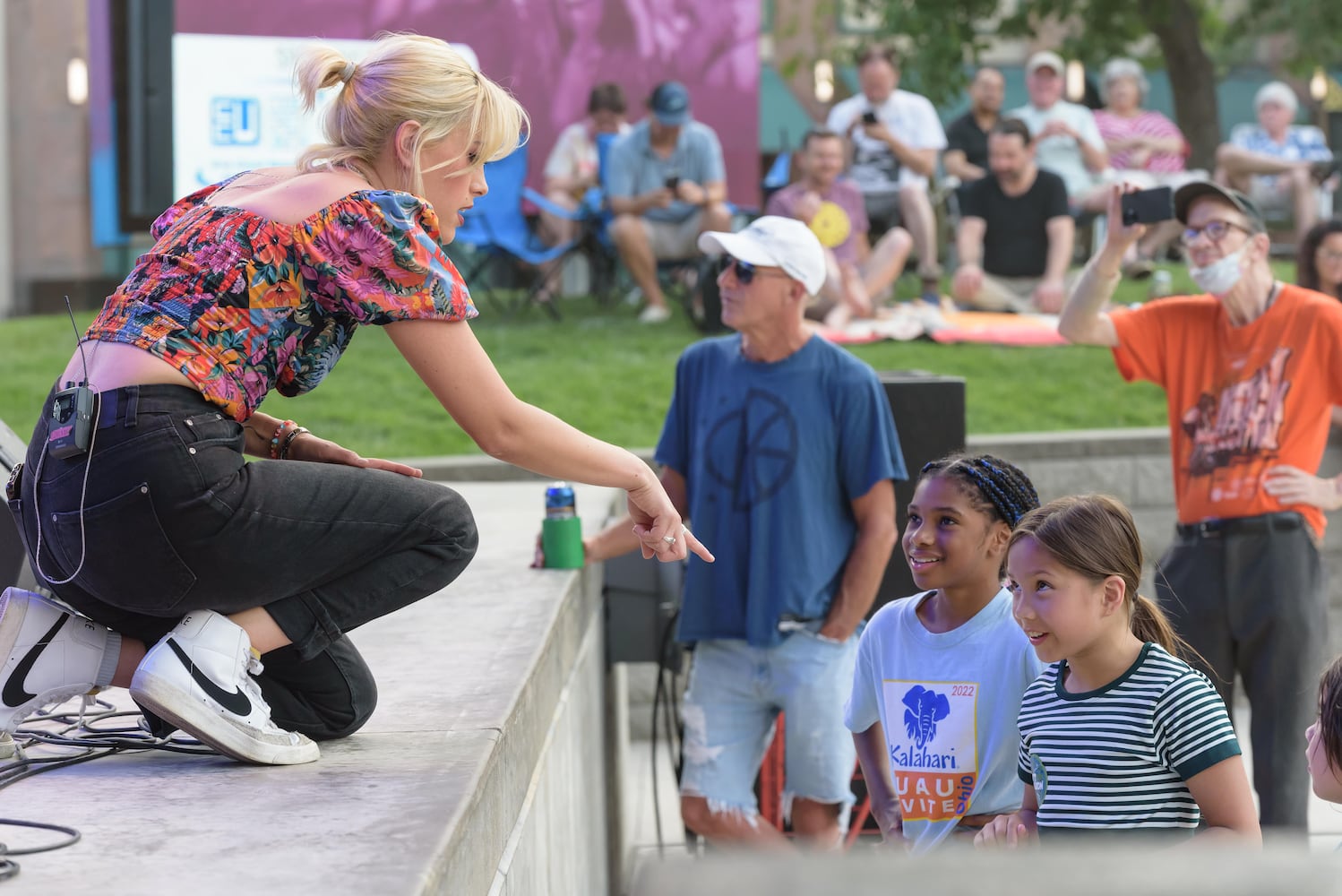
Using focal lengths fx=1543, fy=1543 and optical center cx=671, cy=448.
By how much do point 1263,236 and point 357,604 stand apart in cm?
329

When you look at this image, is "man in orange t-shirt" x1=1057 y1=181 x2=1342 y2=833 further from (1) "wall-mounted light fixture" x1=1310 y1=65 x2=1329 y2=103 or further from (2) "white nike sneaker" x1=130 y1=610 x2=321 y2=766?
(1) "wall-mounted light fixture" x1=1310 y1=65 x2=1329 y2=103

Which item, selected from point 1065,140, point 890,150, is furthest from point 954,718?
point 1065,140

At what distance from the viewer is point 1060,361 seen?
32.9ft

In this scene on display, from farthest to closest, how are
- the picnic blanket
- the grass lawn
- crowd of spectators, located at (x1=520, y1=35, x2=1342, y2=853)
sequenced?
1. the picnic blanket
2. the grass lawn
3. crowd of spectators, located at (x1=520, y1=35, x2=1342, y2=853)

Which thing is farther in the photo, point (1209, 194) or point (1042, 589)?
point (1209, 194)

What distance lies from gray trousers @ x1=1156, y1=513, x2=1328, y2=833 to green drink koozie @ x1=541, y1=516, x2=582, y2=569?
1.76 meters

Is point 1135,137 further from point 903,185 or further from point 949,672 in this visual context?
point 949,672

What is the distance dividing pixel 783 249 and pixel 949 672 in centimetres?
190

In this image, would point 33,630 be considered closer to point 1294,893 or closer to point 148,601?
point 148,601

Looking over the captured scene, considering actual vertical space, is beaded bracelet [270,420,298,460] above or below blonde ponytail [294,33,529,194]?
below

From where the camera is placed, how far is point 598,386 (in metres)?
9.21

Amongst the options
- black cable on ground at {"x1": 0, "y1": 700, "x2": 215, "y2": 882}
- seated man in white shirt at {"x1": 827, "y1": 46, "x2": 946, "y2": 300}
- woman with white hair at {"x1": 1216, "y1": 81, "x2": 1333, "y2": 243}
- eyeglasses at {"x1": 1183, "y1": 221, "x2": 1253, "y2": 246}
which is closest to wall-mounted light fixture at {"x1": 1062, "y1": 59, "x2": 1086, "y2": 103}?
woman with white hair at {"x1": 1216, "y1": 81, "x2": 1333, "y2": 243}

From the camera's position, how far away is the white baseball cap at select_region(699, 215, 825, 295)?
4.73m

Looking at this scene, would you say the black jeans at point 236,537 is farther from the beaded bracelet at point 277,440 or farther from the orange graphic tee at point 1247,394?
the orange graphic tee at point 1247,394
